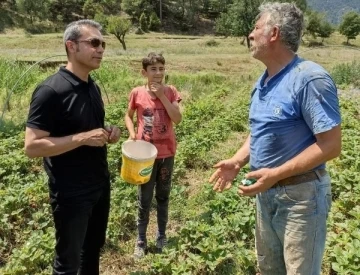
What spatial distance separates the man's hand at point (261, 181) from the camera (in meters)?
2.04

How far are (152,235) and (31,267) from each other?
131 cm

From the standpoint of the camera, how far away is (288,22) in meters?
2.01

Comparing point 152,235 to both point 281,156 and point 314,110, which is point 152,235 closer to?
point 281,156

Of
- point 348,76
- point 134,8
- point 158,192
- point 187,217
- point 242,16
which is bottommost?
point 134,8

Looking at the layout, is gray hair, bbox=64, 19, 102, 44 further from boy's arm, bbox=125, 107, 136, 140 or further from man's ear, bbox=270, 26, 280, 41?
man's ear, bbox=270, 26, 280, 41

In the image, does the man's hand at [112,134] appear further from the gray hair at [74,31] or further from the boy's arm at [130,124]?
the boy's arm at [130,124]

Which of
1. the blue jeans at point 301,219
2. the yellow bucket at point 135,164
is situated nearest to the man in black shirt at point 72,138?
the yellow bucket at point 135,164

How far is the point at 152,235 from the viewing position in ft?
13.7

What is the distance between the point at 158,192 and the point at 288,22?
2188 millimetres

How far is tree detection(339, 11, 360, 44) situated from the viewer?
190 ft

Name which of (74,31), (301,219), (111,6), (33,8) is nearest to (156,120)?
(74,31)

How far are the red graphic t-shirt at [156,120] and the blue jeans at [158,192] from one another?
12cm

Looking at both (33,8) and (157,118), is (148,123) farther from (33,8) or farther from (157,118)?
(33,8)

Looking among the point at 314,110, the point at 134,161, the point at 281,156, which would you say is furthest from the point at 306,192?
the point at 134,161
